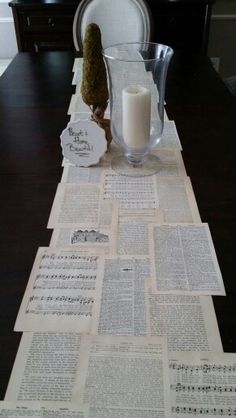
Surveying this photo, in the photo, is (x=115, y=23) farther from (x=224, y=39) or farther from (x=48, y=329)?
(x=48, y=329)

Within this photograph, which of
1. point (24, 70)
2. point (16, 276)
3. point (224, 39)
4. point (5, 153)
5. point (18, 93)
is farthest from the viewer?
point (224, 39)

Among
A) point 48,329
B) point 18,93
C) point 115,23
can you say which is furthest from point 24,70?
point 48,329

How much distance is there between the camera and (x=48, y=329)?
52 cm

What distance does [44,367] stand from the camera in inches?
18.6

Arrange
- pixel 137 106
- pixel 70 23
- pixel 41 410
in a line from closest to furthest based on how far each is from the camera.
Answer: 1. pixel 41 410
2. pixel 137 106
3. pixel 70 23

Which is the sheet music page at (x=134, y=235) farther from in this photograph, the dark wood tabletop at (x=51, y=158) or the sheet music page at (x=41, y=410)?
the sheet music page at (x=41, y=410)

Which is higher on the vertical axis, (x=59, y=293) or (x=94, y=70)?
(x=94, y=70)

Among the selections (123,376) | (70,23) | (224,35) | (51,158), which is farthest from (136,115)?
(224,35)

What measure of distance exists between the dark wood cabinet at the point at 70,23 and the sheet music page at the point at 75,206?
5.06 ft

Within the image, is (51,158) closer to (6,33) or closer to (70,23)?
(70,23)

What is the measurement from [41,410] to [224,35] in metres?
2.58

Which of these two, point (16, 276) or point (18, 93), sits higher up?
point (18, 93)

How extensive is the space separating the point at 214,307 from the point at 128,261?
0.15 metres

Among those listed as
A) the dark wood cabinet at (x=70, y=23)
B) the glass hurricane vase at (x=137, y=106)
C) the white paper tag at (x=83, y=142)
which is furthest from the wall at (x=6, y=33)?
the white paper tag at (x=83, y=142)
